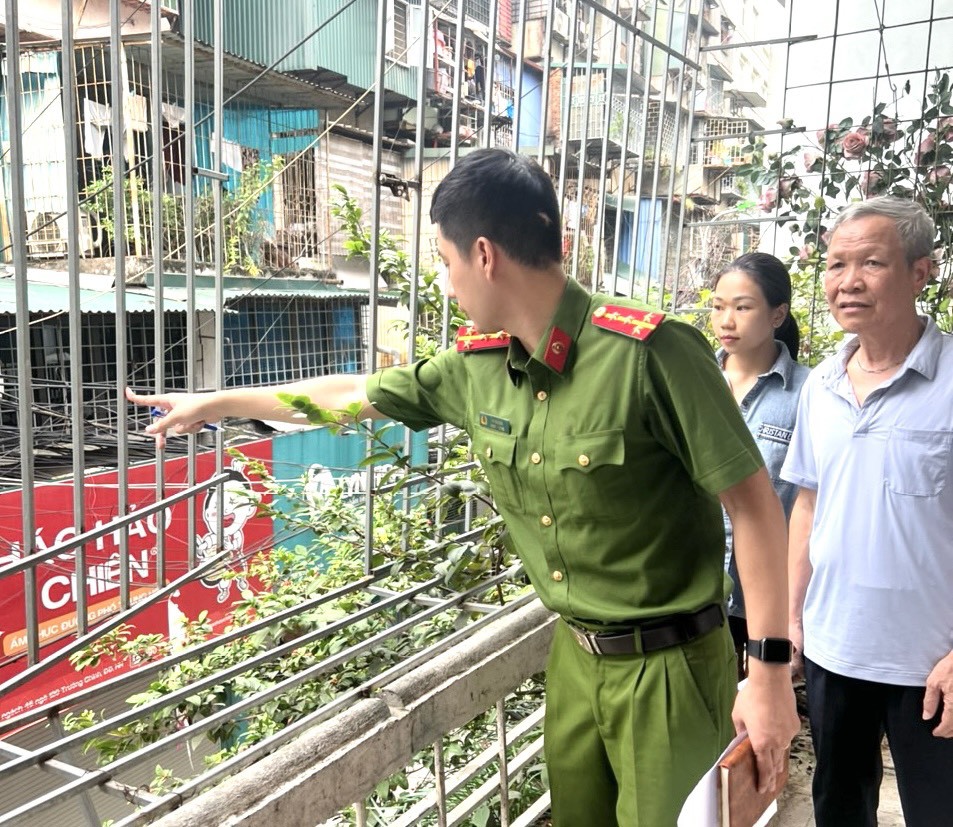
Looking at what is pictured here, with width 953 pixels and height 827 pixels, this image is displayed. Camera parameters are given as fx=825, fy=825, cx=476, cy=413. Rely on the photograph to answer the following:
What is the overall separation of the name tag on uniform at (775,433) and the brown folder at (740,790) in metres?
1.02

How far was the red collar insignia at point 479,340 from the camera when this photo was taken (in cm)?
133

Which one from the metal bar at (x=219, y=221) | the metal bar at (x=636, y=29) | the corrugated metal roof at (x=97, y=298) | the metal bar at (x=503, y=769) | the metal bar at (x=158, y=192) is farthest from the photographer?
the corrugated metal roof at (x=97, y=298)

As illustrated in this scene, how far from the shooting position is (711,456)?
1109mm

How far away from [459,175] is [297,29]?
8591 mm

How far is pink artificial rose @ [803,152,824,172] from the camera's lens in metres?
3.24

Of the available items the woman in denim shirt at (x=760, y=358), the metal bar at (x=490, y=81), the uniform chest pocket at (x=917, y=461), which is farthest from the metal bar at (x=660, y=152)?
the uniform chest pocket at (x=917, y=461)

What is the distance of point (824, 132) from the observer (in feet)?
10.6

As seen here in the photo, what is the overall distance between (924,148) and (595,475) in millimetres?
2574

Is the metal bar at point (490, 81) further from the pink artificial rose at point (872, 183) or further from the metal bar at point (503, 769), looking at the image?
the pink artificial rose at point (872, 183)

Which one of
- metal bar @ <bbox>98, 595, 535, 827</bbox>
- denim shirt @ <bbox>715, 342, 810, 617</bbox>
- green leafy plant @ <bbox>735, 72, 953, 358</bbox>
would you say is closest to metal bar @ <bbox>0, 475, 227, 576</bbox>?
metal bar @ <bbox>98, 595, 535, 827</bbox>

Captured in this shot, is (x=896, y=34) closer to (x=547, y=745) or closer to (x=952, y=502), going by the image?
(x=952, y=502)

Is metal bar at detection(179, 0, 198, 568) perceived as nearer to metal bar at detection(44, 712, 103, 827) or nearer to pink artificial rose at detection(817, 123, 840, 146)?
metal bar at detection(44, 712, 103, 827)

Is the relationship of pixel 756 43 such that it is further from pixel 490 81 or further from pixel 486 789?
pixel 486 789

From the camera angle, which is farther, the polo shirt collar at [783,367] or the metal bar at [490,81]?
the polo shirt collar at [783,367]
